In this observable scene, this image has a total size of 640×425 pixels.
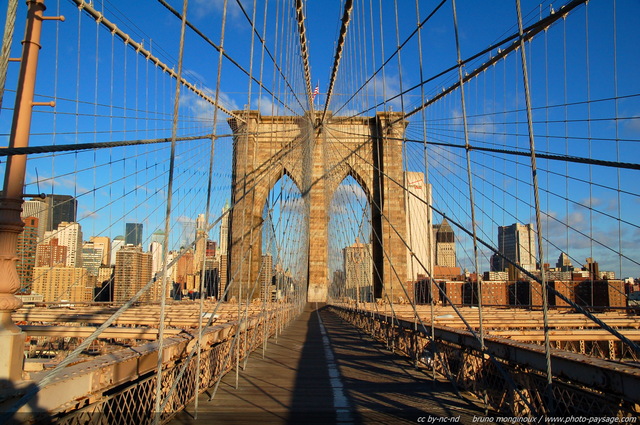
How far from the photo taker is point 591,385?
2736 millimetres

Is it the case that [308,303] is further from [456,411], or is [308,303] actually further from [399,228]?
[456,411]

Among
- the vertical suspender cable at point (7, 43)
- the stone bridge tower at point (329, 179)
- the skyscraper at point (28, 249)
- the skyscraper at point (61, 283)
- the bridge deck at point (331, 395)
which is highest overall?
the stone bridge tower at point (329, 179)

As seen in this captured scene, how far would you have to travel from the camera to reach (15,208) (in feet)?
8.20

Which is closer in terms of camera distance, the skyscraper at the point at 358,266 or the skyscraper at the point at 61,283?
the skyscraper at the point at 61,283

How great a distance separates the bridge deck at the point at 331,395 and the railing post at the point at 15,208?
1.62 meters

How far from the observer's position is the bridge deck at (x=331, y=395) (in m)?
3.80

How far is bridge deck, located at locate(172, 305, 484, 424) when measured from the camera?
12.5 feet

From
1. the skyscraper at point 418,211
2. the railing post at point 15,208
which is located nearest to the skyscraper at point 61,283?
the skyscraper at point 418,211

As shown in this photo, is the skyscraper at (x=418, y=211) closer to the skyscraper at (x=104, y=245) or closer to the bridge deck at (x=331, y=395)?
the bridge deck at (x=331, y=395)

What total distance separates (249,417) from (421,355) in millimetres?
3766

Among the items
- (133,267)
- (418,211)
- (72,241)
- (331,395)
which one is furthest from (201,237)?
(418,211)

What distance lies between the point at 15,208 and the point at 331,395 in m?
3.20

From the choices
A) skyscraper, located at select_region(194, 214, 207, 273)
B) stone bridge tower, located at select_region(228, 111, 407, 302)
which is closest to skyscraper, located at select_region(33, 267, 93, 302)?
skyscraper, located at select_region(194, 214, 207, 273)

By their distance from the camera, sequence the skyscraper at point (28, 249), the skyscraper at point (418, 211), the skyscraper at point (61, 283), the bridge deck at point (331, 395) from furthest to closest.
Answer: the skyscraper at point (61, 283) < the skyscraper at point (28, 249) < the skyscraper at point (418, 211) < the bridge deck at point (331, 395)
